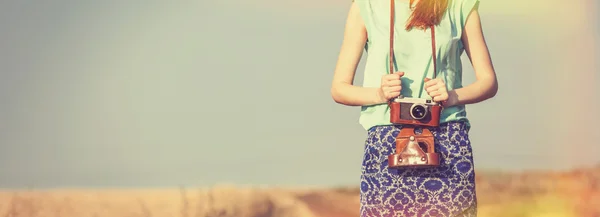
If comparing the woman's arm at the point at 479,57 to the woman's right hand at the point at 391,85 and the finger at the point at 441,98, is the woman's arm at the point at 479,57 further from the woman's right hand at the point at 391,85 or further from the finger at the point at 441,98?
the woman's right hand at the point at 391,85

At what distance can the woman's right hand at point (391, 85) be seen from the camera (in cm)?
278

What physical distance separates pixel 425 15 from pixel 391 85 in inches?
10.3

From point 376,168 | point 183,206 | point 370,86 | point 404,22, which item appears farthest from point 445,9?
point 183,206

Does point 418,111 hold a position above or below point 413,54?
below

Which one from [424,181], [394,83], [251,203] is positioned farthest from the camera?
[251,203]

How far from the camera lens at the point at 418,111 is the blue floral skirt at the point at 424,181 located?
0.35 ft

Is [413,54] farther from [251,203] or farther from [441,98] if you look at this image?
[251,203]

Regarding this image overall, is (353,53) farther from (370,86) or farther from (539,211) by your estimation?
(539,211)

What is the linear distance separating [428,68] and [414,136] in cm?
20

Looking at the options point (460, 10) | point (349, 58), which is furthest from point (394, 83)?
point (460, 10)

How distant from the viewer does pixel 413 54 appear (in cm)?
290

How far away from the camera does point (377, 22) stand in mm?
2947

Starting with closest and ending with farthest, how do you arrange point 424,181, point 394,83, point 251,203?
point 394,83, point 424,181, point 251,203

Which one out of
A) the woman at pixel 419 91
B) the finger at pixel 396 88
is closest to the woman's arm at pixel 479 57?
the woman at pixel 419 91
